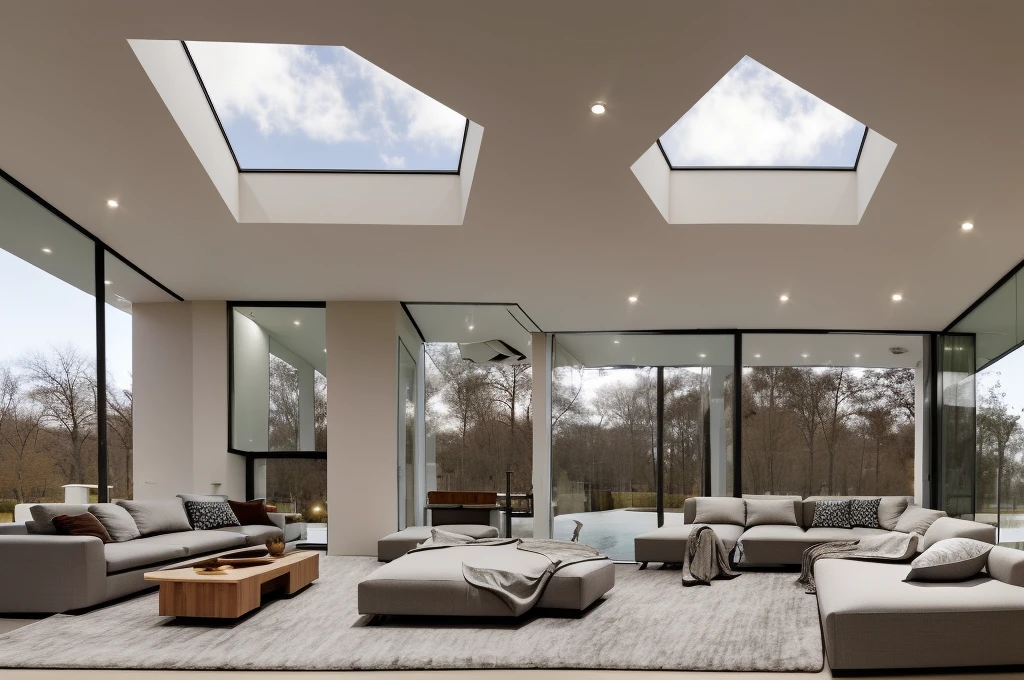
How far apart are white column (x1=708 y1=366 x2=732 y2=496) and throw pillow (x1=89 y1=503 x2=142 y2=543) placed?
623 centimetres

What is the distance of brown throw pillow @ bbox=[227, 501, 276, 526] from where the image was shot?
30.8 ft

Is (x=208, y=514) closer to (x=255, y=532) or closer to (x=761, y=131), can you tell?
(x=255, y=532)

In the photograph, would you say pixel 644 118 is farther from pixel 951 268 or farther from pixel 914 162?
pixel 951 268

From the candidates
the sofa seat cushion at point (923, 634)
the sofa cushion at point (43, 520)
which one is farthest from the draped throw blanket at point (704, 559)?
the sofa cushion at point (43, 520)

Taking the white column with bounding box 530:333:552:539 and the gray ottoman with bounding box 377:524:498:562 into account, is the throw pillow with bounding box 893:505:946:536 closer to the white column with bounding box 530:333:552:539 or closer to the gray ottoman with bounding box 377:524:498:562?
the white column with bounding box 530:333:552:539

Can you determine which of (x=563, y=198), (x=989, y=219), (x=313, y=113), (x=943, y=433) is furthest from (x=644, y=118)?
(x=943, y=433)

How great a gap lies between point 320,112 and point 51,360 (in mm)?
2997

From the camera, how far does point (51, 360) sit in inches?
289

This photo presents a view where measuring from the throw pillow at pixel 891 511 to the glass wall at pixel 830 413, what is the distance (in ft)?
3.39

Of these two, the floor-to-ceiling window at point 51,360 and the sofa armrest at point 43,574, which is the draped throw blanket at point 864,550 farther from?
the floor-to-ceiling window at point 51,360

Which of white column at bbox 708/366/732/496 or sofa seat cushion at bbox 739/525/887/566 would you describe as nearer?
sofa seat cushion at bbox 739/525/887/566

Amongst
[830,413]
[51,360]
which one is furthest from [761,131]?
[51,360]

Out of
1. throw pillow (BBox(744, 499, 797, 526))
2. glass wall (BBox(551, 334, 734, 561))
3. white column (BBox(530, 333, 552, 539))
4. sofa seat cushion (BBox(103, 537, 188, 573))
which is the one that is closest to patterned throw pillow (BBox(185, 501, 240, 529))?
sofa seat cushion (BBox(103, 537, 188, 573))

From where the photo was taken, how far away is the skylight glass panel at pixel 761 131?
6.22 m
